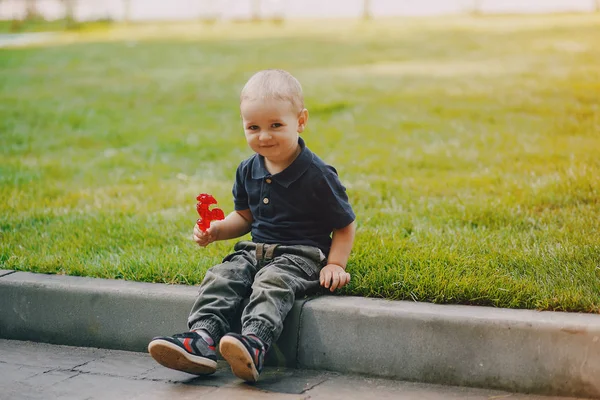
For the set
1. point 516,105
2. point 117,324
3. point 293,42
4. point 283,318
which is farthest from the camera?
point 293,42

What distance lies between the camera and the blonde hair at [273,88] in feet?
11.4

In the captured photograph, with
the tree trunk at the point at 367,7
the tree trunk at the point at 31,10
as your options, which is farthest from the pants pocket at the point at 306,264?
the tree trunk at the point at 31,10

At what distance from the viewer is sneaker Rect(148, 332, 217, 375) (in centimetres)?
307

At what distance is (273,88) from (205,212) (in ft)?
2.12

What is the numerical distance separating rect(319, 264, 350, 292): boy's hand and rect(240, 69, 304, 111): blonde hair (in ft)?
2.45

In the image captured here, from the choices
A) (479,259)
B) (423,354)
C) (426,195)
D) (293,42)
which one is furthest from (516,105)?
(293,42)

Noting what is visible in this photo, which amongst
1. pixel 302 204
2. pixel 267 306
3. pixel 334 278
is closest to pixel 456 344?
pixel 334 278

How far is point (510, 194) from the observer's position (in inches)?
199

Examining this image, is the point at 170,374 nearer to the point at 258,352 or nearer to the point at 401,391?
the point at 258,352

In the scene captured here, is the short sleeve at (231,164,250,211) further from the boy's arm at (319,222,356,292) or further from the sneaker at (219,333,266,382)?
the sneaker at (219,333,266,382)

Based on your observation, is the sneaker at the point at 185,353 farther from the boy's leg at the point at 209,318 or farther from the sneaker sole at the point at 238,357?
the sneaker sole at the point at 238,357

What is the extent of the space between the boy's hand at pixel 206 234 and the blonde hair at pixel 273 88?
0.62 metres

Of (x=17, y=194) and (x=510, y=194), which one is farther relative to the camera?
(x=17, y=194)

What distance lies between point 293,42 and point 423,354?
14.9m
